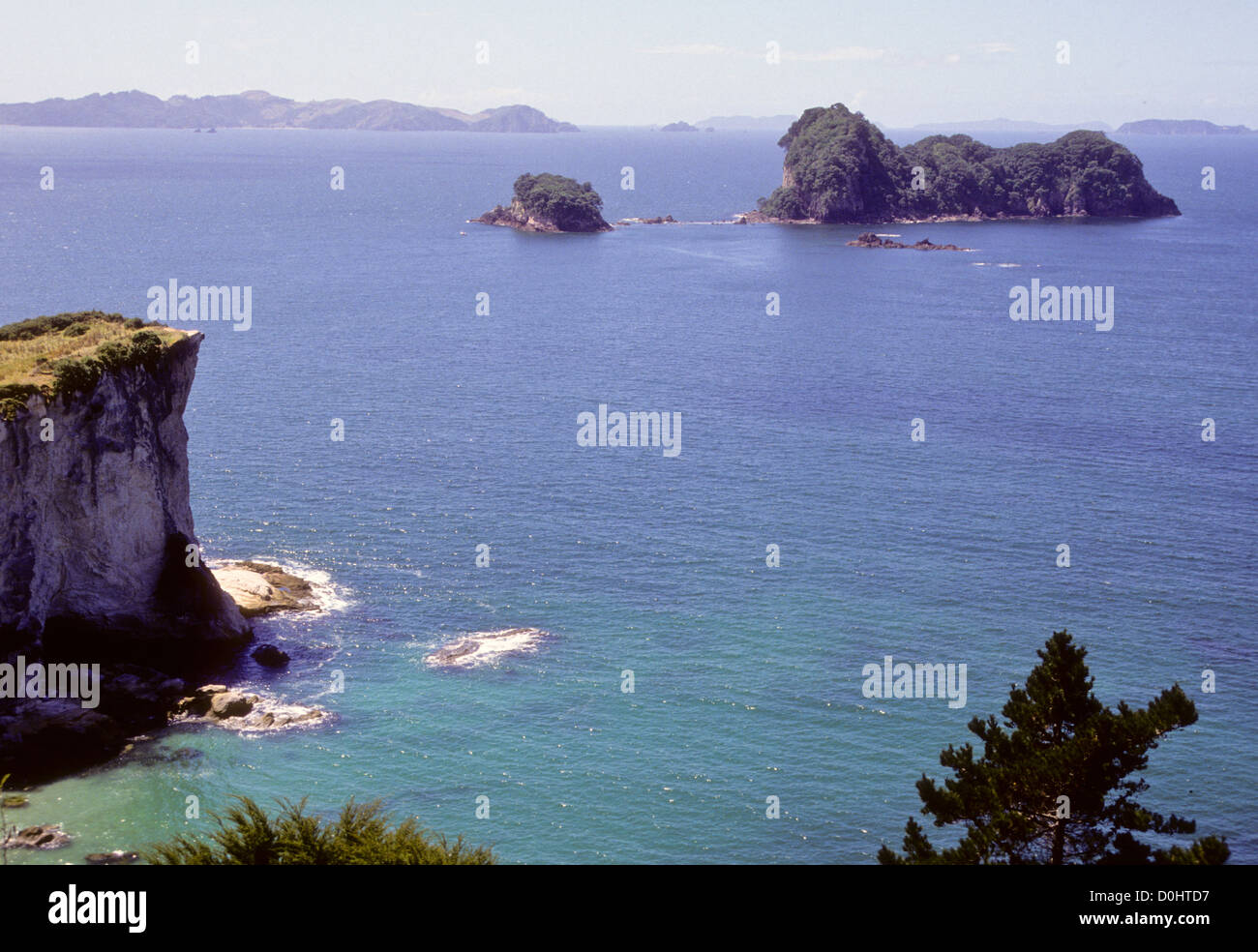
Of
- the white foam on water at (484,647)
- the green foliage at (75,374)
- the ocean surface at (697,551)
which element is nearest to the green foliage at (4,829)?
the ocean surface at (697,551)

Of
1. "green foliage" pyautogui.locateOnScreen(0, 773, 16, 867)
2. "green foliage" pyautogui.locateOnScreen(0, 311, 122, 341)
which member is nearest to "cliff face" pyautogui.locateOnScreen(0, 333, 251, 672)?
"green foliage" pyautogui.locateOnScreen(0, 311, 122, 341)

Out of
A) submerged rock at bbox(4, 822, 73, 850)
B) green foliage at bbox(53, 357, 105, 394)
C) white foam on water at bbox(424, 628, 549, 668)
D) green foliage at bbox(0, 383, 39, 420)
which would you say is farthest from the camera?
white foam on water at bbox(424, 628, 549, 668)

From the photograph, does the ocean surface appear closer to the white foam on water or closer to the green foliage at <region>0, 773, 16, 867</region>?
the green foliage at <region>0, 773, 16, 867</region>

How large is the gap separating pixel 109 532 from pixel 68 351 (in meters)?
8.56

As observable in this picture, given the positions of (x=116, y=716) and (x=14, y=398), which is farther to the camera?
(x=116, y=716)

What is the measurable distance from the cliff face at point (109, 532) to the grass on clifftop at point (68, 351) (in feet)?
1.79

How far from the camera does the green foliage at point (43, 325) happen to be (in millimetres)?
59312

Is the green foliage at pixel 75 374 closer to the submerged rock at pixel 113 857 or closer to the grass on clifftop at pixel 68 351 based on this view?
the grass on clifftop at pixel 68 351

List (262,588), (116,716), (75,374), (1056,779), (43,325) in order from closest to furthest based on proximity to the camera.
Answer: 1. (1056,779)
2. (116,716)
3. (75,374)
4. (43,325)
5. (262,588)

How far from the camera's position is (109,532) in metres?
54.7

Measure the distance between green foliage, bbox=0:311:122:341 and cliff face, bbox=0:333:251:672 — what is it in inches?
225

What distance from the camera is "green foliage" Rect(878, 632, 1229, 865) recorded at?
32.0 metres

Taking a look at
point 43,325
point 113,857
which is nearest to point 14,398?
point 43,325

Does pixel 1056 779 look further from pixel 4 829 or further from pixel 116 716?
pixel 116 716
